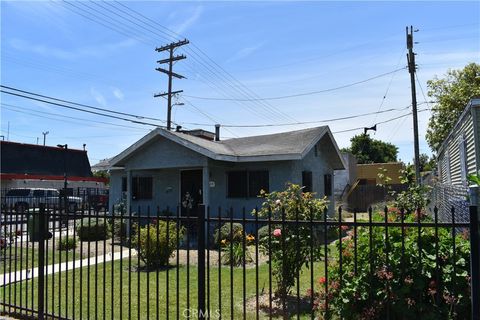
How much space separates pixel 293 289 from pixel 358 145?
67.1 metres

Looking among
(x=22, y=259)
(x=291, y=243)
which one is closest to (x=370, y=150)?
(x=22, y=259)

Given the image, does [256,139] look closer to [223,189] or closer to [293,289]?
[223,189]

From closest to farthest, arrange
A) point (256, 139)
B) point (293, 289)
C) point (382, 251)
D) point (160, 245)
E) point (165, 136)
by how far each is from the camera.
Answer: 1. point (382, 251)
2. point (293, 289)
3. point (160, 245)
4. point (165, 136)
5. point (256, 139)

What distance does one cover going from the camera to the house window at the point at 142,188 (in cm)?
1900

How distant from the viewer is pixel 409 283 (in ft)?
13.5

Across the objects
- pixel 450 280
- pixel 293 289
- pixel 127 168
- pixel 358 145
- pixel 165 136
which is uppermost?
pixel 358 145

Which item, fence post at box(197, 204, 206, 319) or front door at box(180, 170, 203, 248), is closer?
fence post at box(197, 204, 206, 319)

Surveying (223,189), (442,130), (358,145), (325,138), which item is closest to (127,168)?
(223,189)

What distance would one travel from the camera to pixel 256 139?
19.3m

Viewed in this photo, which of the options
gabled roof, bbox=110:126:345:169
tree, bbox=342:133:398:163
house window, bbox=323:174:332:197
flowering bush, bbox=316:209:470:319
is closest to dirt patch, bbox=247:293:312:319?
flowering bush, bbox=316:209:470:319

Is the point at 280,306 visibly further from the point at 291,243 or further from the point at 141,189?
the point at 141,189

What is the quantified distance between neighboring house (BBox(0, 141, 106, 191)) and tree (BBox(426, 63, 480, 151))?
1211 inches

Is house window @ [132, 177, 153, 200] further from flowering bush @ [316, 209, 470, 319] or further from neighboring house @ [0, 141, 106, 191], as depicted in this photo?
neighboring house @ [0, 141, 106, 191]

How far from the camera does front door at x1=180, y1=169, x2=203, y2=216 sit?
17.8 m
